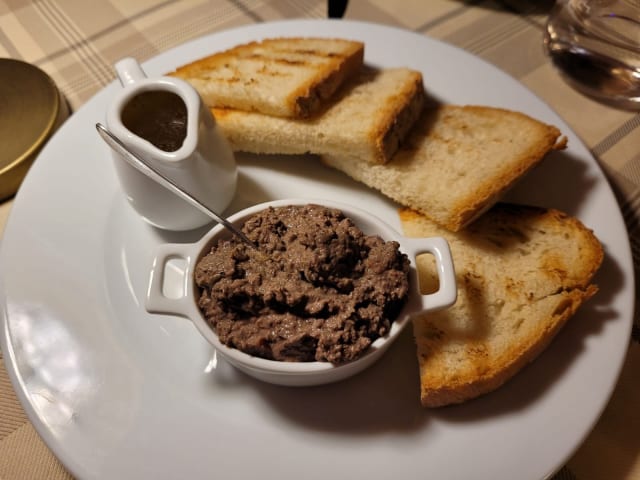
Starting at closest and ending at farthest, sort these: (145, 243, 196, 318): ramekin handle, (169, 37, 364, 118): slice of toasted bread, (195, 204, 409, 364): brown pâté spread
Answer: (195, 204, 409, 364): brown pâté spread
(145, 243, 196, 318): ramekin handle
(169, 37, 364, 118): slice of toasted bread

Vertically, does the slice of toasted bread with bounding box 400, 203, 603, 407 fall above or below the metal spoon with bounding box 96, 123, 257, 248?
below

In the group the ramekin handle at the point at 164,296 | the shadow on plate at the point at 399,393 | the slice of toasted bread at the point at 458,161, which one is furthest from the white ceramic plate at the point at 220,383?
the ramekin handle at the point at 164,296

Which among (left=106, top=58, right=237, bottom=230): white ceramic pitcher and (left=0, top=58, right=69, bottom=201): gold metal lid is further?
(left=0, top=58, right=69, bottom=201): gold metal lid

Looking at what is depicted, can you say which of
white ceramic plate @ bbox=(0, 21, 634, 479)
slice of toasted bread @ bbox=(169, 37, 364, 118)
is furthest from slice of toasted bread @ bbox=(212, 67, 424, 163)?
white ceramic plate @ bbox=(0, 21, 634, 479)

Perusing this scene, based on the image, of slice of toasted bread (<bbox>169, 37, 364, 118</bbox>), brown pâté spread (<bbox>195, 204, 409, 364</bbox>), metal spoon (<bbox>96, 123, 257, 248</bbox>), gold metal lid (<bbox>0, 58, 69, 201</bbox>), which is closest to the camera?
brown pâté spread (<bbox>195, 204, 409, 364</bbox>)

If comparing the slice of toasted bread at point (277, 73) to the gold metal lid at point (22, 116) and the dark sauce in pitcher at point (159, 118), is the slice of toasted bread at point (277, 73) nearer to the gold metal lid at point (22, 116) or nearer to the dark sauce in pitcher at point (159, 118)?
the dark sauce in pitcher at point (159, 118)

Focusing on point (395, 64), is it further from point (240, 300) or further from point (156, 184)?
point (240, 300)

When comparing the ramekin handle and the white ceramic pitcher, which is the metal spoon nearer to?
the white ceramic pitcher
